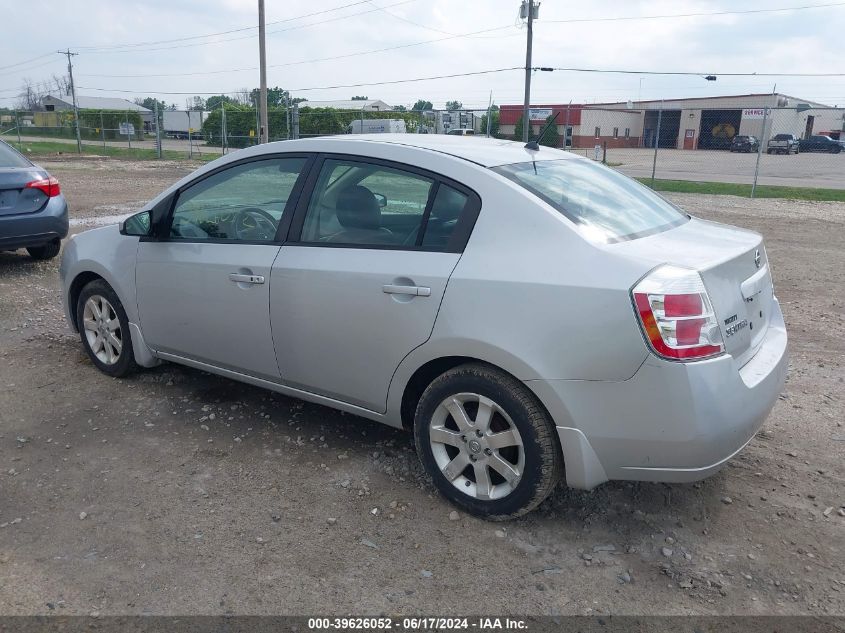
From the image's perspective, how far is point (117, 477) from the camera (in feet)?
12.1

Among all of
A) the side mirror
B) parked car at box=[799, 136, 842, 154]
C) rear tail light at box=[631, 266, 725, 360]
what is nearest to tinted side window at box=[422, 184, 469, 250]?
rear tail light at box=[631, 266, 725, 360]

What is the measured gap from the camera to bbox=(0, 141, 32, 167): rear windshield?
790 centimetres

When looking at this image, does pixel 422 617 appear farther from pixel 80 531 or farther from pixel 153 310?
pixel 153 310

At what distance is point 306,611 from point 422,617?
43cm

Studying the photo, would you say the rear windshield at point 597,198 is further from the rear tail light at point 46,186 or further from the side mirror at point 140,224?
the rear tail light at point 46,186

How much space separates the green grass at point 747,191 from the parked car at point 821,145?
33.7 metres

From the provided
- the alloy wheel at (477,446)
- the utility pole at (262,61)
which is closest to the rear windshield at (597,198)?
the alloy wheel at (477,446)

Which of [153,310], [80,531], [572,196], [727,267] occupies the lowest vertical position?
[80,531]

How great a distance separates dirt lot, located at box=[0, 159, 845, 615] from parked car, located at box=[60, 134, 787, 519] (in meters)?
0.34

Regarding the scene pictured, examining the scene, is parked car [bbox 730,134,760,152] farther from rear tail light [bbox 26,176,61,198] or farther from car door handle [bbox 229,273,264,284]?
car door handle [bbox 229,273,264,284]

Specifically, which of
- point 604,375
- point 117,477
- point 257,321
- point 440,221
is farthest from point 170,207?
point 604,375

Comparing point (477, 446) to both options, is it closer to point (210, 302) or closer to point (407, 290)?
point (407, 290)

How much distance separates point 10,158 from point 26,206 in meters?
0.65

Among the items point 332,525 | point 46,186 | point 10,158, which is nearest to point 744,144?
point 46,186
